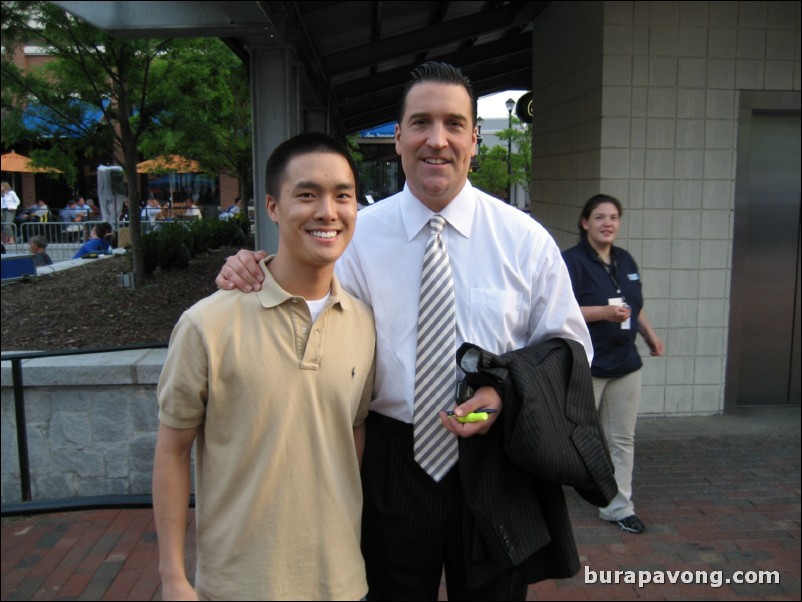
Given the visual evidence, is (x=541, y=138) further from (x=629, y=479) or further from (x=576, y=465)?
(x=576, y=465)

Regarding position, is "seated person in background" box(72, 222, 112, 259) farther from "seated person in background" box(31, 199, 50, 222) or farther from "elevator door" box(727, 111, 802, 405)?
"elevator door" box(727, 111, 802, 405)

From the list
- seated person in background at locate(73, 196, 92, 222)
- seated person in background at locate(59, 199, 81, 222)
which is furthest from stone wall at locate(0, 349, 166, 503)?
seated person in background at locate(59, 199, 81, 222)

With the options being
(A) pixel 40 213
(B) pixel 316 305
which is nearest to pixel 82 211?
(A) pixel 40 213

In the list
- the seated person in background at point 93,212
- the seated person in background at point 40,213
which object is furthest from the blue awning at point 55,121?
the seated person in background at point 93,212

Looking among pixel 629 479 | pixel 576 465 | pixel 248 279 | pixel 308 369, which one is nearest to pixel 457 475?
pixel 576 465

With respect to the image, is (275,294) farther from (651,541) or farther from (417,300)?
(651,541)

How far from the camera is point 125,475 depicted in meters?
4.85

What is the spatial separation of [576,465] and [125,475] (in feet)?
12.2

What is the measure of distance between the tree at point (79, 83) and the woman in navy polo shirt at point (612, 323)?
252 inches

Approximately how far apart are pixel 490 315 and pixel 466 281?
0.41ft

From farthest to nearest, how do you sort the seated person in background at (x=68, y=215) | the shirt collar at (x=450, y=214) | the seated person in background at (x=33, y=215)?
1. the seated person in background at (x=68, y=215)
2. the seated person in background at (x=33, y=215)
3. the shirt collar at (x=450, y=214)

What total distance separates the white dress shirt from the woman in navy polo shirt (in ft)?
6.58

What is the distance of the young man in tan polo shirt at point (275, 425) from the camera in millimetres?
1845

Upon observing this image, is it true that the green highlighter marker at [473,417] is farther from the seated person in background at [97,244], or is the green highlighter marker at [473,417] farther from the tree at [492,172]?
the tree at [492,172]
